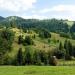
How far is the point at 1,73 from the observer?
4316 cm

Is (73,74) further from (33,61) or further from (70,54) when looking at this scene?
(70,54)

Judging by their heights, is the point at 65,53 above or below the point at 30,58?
below

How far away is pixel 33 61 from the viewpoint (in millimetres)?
164500

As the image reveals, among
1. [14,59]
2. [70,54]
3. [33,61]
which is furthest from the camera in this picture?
[70,54]

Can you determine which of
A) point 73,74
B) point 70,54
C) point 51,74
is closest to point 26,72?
point 51,74

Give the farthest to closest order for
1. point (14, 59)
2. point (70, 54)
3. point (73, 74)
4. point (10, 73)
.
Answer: point (70, 54), point (14, 59), point (10, 73), point (73, 74)

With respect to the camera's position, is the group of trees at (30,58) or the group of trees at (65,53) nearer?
the group of trees at (30,58)

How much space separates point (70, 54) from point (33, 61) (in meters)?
41.2

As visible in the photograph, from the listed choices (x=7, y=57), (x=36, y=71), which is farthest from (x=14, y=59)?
(x=36, y=71)

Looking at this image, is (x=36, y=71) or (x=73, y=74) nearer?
(x=73, y=74)

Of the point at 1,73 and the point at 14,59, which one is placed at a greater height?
the point at 1,73

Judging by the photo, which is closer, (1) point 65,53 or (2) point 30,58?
(2) point 30,58

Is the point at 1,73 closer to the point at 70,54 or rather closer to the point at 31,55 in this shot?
the point at 31,55

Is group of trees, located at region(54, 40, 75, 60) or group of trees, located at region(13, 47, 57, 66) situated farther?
group of trees, located at region(54, 40, 75, 60)
